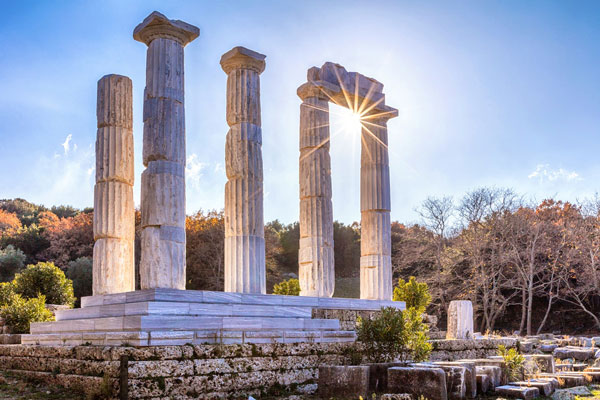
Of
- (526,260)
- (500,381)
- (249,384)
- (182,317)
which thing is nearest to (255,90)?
(182,317)

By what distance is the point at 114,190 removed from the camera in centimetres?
1510

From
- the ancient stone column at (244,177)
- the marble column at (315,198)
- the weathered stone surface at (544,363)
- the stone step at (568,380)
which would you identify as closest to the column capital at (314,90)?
the marble column at (315,198)

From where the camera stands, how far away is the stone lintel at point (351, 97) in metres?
18.4

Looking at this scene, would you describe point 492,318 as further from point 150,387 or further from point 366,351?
point 150,387

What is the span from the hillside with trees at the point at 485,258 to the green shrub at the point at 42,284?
9.70 meters

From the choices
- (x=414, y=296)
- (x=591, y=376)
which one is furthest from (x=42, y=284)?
(x=591, y=376)

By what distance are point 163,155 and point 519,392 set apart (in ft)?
28.3

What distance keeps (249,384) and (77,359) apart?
3104 millimetres

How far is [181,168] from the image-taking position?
1401 cm

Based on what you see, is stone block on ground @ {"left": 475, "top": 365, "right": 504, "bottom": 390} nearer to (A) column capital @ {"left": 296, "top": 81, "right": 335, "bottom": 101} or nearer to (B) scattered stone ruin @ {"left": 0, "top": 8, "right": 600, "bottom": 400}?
(B) scattered stone ruin @ {"left": 0, "top": 8, "right": 600, "bottom": 400}

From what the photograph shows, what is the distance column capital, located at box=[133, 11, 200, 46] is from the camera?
555 inches

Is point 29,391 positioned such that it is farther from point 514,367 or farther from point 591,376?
point 591,376

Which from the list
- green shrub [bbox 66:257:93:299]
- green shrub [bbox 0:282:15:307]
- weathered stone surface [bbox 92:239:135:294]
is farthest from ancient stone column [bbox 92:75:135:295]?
green shrub [bbox 66:257:93:299]

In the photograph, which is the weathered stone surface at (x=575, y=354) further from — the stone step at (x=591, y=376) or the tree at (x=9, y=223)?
the tree at (x=9, y=223)
